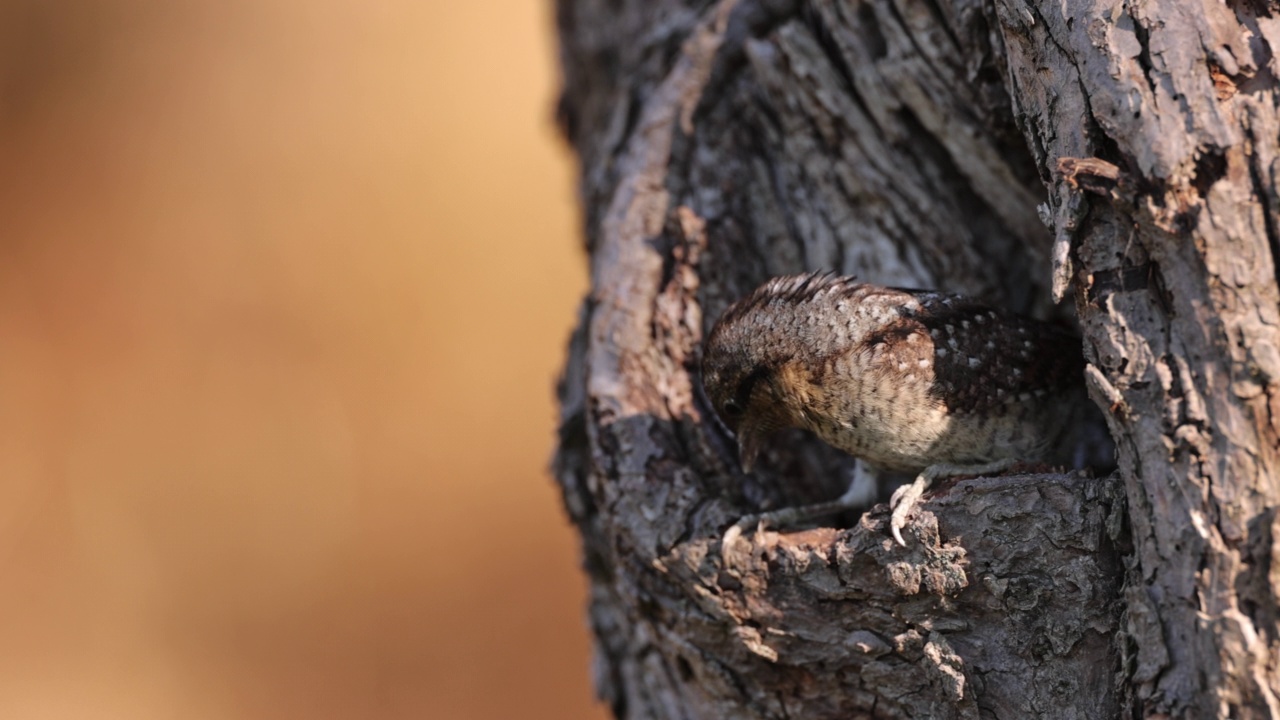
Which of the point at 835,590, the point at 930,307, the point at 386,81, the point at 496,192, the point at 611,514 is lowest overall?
the point at 835,590

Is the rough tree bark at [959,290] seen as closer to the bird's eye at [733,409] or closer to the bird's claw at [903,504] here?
the bird's claw at [903,504]

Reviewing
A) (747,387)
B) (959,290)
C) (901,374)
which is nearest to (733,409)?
(747,387)

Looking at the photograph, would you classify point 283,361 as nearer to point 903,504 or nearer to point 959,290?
point 959,290

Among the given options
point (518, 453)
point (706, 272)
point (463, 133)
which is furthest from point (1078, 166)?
point (463, 133)

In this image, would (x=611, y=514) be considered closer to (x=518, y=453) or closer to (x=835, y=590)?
(x=835, y=590)

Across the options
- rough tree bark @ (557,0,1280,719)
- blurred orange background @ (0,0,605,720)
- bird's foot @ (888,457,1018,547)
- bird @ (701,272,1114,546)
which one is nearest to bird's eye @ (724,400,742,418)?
bird @ (701,272,1114,546)

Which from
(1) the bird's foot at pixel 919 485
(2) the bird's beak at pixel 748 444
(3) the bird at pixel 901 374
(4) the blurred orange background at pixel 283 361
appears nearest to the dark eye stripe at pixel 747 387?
(3) the bird at pixel 901 374
